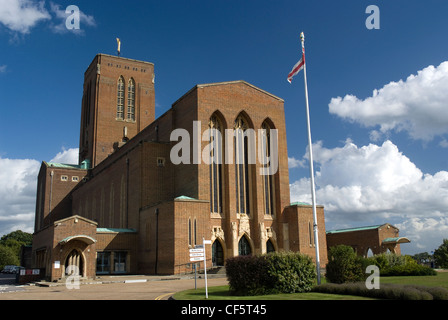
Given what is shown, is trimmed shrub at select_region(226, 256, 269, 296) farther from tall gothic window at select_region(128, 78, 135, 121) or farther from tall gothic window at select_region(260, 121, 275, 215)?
tall gothic window at select_region(128, 78, 135, 121)

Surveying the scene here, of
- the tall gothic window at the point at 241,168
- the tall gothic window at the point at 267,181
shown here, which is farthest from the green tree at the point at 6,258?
the tall gothic window at the point at 267,181

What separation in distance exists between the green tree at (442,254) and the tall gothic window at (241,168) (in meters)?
25.5

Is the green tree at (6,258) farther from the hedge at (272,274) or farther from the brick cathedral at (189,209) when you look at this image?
the hedge at (272,274)

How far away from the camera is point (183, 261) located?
3397cm

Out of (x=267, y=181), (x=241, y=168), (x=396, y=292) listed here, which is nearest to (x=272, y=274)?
(x=396, y=292)

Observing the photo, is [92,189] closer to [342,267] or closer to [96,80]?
[96,80]

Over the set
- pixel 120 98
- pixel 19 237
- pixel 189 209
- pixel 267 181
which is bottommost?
pixel 189 209

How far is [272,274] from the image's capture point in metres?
17.6

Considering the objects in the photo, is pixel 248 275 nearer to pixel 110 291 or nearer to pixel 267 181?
pixel 110 291

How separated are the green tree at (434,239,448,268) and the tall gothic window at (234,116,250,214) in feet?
83.7

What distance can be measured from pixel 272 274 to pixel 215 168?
22146 millimetres

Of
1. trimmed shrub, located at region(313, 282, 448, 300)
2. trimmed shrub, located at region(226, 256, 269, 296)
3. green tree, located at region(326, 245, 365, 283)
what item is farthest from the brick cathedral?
trimmed shrub, located at region(313, 282, 448, 300)

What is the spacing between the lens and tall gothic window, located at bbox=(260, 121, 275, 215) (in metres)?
41.3

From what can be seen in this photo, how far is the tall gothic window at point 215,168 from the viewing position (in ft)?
127
